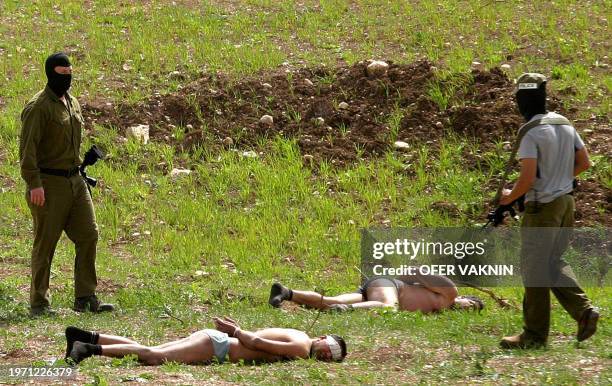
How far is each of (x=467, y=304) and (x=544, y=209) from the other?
86.0 inches

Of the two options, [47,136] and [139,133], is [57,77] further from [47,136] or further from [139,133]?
[139,133]

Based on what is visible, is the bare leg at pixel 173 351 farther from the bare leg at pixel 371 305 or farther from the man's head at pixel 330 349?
the bare leg at pixel 371 305

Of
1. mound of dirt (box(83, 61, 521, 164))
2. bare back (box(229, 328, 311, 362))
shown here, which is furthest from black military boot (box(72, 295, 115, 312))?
mound of dirt (box(83, 61, 521, 164))

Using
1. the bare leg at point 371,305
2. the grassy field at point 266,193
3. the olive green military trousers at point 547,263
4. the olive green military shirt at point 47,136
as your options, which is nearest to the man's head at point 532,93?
the olive green military trousers at point 547,263

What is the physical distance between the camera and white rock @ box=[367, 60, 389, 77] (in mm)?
14883

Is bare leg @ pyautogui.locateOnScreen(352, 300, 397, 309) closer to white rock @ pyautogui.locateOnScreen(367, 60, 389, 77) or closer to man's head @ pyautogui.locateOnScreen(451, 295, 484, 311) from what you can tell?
man's head @ pyautogui.locateOnScreen(451, 295, 484, 311)

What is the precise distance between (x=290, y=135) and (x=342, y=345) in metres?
6.99

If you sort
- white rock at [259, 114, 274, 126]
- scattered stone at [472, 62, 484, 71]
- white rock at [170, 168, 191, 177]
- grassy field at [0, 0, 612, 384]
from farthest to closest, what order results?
scattered stone at [472, 62, 484, 71] < white rock at [259, 114, 274, 126] < white rock at [170, 168, 191, 177] < grassy field at [0, 0, 612, 384]

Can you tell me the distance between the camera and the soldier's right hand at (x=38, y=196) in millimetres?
8875

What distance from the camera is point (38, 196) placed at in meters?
8.88

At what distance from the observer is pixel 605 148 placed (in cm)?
1296

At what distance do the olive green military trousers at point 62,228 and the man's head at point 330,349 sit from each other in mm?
2729

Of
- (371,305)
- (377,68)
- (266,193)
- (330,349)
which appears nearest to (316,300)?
(371,305)

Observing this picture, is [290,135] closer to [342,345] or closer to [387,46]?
Result: [387,46]
